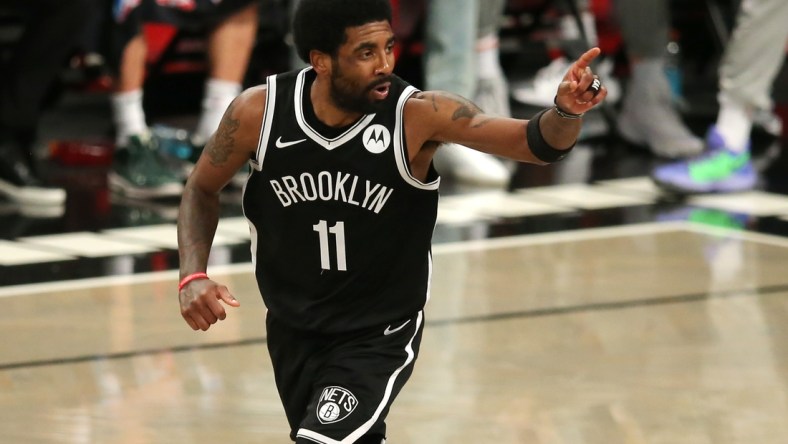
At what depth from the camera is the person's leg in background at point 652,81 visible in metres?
7.61

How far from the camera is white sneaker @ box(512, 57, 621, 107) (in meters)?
8.71

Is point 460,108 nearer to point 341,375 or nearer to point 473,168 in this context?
point 341,375

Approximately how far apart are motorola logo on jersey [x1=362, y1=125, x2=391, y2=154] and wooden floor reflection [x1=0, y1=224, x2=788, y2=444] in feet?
3.25

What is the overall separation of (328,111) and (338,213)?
0.20 m

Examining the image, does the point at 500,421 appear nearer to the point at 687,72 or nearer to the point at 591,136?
the point at 591,136

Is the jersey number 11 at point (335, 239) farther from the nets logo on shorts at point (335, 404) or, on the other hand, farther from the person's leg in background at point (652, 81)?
the person's leg in background at point (652, 81)

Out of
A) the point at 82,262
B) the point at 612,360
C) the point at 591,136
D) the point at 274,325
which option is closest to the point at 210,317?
the point at 274,325

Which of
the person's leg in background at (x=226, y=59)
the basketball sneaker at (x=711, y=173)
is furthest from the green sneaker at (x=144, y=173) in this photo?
the basketball sneaker at (x=711, y=173)

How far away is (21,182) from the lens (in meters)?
6.39

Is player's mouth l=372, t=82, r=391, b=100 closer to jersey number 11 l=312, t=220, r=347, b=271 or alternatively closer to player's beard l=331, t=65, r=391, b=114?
player's beard l=331, t=65, r=391, b=114

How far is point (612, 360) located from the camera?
172 inches

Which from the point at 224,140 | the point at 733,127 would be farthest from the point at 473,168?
the point at 224,140

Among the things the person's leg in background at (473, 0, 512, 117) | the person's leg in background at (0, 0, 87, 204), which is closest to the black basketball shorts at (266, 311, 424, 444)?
the person's leg in background at (0, 0, 87, 204)

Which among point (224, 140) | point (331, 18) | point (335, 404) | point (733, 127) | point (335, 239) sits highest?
point (331, 18)
